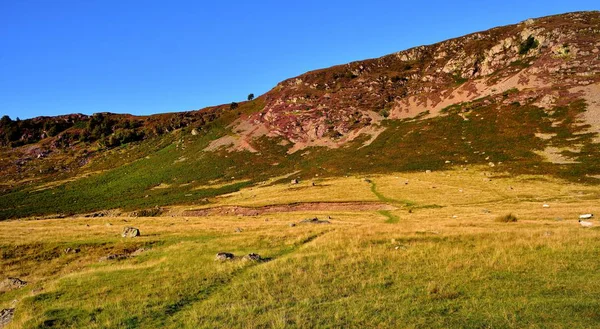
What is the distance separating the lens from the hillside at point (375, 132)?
90.9 meters

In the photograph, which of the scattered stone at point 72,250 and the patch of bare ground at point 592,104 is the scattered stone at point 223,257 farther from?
the patch of bare ground at point 592,104

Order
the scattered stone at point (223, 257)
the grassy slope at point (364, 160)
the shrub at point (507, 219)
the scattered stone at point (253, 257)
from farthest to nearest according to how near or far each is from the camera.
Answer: the grassy slope at point (364, 160)
the shrub at point (507, 219)
the scattered stone at point (223, 257)
the scattered stone at point (253, 257)

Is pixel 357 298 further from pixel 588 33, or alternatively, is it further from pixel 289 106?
pixel 588 33

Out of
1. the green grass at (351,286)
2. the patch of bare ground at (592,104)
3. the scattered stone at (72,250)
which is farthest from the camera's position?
the patch of bare ground at (592,104)

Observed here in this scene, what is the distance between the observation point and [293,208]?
68750 millimetres

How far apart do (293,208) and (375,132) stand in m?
64.5

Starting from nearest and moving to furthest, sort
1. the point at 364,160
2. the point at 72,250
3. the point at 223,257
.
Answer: the point at 223,257
the point at 72,250
the point at 364,160

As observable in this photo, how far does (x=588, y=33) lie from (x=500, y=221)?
125 metres

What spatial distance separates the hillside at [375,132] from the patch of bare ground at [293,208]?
9885mm

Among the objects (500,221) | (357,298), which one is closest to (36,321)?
(357,298)

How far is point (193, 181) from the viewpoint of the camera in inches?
4380

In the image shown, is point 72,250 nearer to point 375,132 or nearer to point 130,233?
point 130,233

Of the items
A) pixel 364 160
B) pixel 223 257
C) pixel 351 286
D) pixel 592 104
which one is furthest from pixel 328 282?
pixel 592 104

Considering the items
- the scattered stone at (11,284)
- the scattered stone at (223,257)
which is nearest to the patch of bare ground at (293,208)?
the scattered stone at (223,257)
